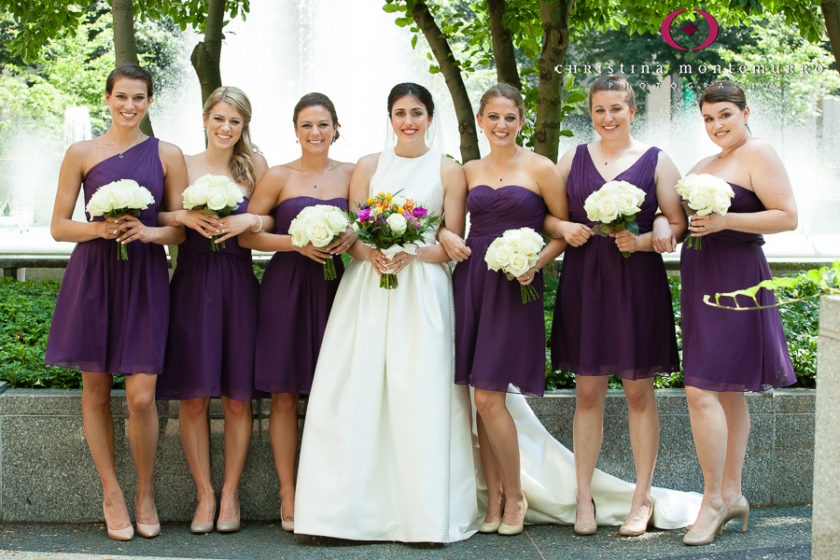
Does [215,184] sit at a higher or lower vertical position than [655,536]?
higher

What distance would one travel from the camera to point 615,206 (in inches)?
179

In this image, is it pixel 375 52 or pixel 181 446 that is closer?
pixel 181 446

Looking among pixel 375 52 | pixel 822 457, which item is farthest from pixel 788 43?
pixel 822 457

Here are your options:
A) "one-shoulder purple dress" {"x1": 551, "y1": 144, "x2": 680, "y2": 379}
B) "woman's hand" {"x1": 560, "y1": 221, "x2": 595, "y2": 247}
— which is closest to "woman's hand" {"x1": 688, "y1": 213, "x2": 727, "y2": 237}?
"one-shoulder purple dress" {"x1": 551, "y1": 144, "x2": 680, "y2": 379}

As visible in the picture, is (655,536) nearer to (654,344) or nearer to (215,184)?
(654,344)

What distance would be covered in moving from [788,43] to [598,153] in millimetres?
24727

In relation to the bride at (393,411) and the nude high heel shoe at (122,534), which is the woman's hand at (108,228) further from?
the nude high heel shoe at (122,534)

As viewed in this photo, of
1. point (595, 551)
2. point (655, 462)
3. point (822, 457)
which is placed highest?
point (822, 457)

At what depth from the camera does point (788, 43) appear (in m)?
26.8

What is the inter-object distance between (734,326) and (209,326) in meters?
2.92

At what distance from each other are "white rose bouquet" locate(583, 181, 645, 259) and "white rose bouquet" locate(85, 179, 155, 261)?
238 centimetres

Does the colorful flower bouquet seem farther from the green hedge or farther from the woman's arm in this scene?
the green hedge

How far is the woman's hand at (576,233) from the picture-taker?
492 centimetres

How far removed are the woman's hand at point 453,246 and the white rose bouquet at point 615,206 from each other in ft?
2.41
